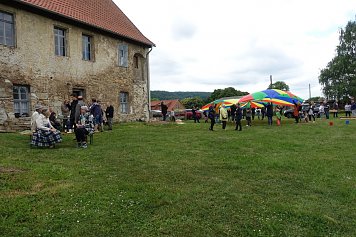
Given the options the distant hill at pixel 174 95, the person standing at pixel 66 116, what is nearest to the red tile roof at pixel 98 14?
the person standing at pixel 66 116

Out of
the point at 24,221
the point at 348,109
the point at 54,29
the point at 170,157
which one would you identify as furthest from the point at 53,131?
the point at 348,109

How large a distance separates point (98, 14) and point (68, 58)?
4.46m

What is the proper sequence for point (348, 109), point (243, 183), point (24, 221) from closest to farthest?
point (24, 221)
point (243, 183)
point (348, 109)

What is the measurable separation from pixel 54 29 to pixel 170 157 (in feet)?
37.0

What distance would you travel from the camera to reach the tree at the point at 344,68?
131ft

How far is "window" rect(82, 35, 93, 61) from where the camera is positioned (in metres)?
17.6

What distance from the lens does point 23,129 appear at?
46.0 ft

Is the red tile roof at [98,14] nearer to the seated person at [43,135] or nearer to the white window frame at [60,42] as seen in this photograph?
the white window frame at [60,42]

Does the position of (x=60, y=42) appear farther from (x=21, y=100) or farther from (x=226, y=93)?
(x=226, y=93)

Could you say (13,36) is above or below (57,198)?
above

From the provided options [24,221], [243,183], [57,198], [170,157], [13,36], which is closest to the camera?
[24,221]

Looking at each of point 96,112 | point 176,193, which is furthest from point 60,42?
point 176,193

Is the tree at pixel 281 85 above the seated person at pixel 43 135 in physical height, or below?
above

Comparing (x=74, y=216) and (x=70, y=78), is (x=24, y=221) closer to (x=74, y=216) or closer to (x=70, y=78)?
(x=74, y=216)
